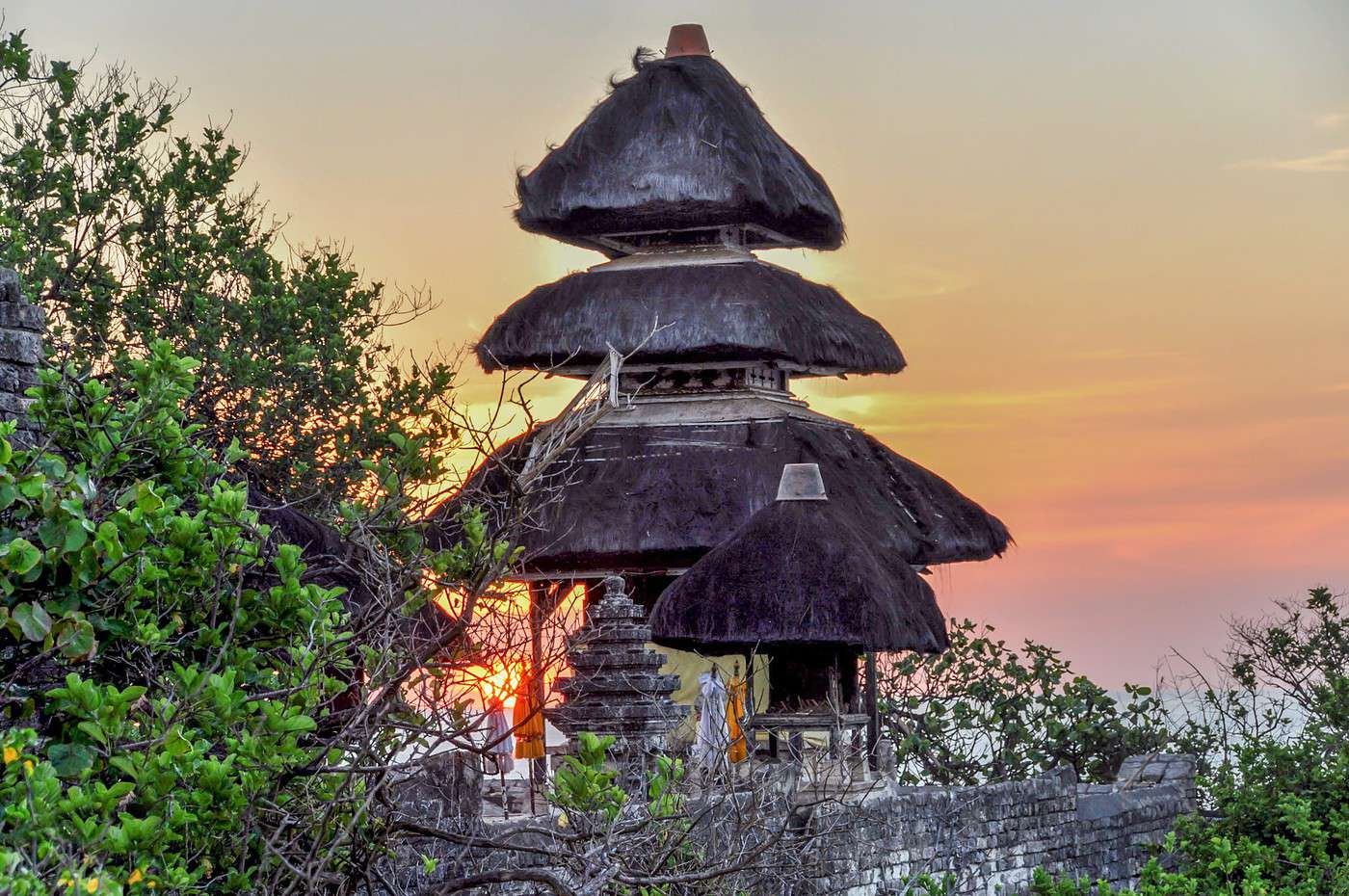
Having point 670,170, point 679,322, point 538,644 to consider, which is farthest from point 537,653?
point 670,170

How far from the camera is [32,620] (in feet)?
17.8

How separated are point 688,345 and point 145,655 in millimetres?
12581

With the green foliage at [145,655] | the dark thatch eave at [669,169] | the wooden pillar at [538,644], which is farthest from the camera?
the dark thatch eave at [669,169]

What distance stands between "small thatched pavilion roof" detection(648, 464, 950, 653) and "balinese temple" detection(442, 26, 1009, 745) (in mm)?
1440

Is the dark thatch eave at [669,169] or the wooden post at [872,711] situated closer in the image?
the wooden post at [872,711]

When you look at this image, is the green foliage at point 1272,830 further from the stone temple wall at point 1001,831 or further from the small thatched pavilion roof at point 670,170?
the small thatched pavilion roof at point 670,170

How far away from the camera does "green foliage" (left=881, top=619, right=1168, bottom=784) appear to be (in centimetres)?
1759

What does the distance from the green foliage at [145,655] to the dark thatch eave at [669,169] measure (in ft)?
42.0

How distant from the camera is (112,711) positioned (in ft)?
17.6

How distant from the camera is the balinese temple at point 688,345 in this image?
57.8 ft

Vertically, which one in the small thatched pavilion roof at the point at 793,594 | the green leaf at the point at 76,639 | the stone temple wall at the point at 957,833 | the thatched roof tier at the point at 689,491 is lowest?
the stone temple wall at the point at 957,833

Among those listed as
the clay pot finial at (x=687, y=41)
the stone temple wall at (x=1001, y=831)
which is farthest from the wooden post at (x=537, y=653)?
the clay pot finial at (x=687, y=41)

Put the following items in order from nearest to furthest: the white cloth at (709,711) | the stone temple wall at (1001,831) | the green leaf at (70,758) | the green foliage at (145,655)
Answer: the green foliage at (145,655) → the green leaf at (70,758) → the stone temple wall at (1001,831) → the white cloth at (709,711)

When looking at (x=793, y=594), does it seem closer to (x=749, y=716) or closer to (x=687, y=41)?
(x=749, y=716)
